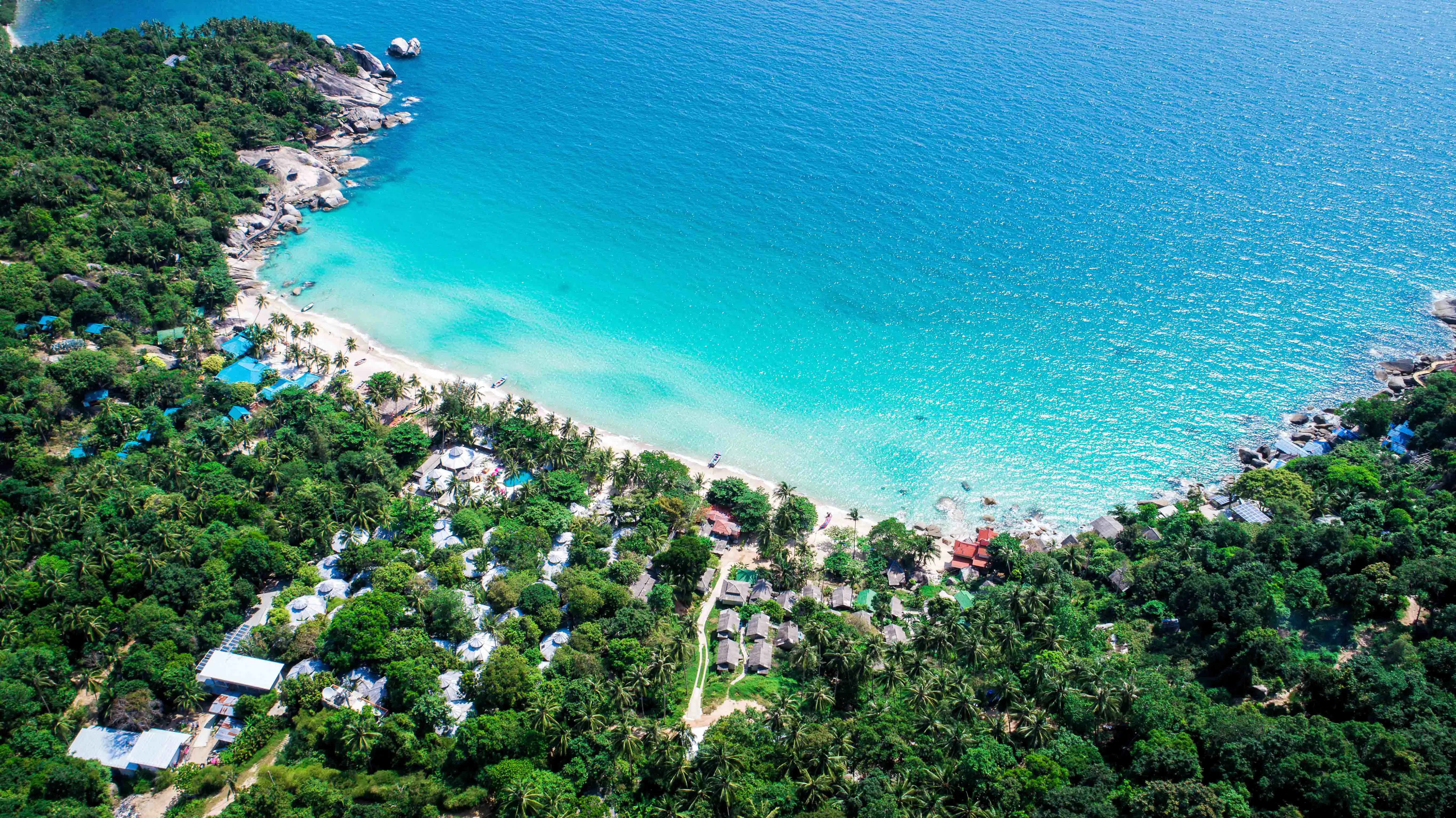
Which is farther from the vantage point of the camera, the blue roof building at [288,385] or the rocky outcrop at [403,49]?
the rocky outcrop at [403,49]

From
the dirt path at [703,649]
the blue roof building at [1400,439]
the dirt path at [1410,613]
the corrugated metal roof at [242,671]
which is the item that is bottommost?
the corrugated metal roof at [242,671]

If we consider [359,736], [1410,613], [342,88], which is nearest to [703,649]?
[359,736]

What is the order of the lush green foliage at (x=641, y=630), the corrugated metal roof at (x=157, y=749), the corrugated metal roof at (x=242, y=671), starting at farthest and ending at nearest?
1. the corrugated metal roof at (x=242, y=671)
2. the corrugated metal roof at (x=157, y=749)
3. the lush green foliage at (x=641, y=630)

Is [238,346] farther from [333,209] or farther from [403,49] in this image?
[403,49]

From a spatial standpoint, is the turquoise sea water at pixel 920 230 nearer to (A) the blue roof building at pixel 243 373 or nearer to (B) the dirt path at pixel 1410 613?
(A) the blue roof building at pixel 243 373

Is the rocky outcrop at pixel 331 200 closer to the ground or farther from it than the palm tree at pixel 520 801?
farther from it

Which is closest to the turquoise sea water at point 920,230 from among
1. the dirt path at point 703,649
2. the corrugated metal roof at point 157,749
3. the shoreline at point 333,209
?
the shoreline at point 333,209

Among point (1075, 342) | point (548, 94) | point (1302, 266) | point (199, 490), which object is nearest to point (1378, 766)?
point (1075, 342)

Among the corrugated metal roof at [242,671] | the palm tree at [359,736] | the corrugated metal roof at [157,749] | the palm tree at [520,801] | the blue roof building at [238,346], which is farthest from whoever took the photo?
the blue roof building at [238,346]
